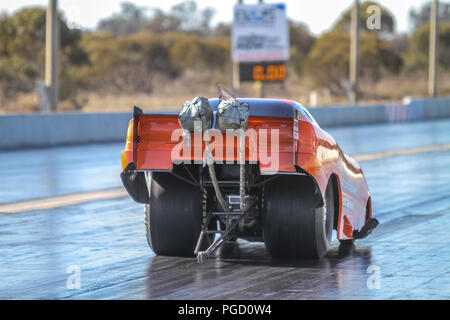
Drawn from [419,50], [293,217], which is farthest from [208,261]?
[419,50]

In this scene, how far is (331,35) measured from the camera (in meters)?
80.9

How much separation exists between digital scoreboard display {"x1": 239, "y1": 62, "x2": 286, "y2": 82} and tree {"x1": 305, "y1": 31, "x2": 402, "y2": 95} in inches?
1540

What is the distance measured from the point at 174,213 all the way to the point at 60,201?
5936 millimetres

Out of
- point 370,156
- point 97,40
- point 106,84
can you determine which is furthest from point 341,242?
point 97,40

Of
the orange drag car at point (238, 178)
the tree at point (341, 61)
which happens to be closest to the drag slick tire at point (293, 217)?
the orange drag car at point (238, 178)

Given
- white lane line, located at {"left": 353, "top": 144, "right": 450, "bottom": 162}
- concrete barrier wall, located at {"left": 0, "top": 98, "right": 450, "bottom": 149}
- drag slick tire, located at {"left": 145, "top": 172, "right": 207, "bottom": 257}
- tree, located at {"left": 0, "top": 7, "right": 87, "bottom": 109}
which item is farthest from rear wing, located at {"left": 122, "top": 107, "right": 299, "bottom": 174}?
tree, located at {"left": 0, "top": 7, "right": 87, "bottom": 109}

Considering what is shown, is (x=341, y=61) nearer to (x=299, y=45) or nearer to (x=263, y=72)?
(x=299, y=45)

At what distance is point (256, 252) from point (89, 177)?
9.36 m

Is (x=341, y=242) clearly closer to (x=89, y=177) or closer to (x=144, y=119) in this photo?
(x=144, y=119)

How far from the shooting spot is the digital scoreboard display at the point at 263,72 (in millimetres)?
38406

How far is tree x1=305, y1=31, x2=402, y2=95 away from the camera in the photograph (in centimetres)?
7712

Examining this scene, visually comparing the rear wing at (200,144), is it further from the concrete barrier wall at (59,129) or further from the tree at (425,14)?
the tree at (425,14)

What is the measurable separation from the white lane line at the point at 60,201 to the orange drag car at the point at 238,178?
4.63 m

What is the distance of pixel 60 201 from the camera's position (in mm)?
14867
